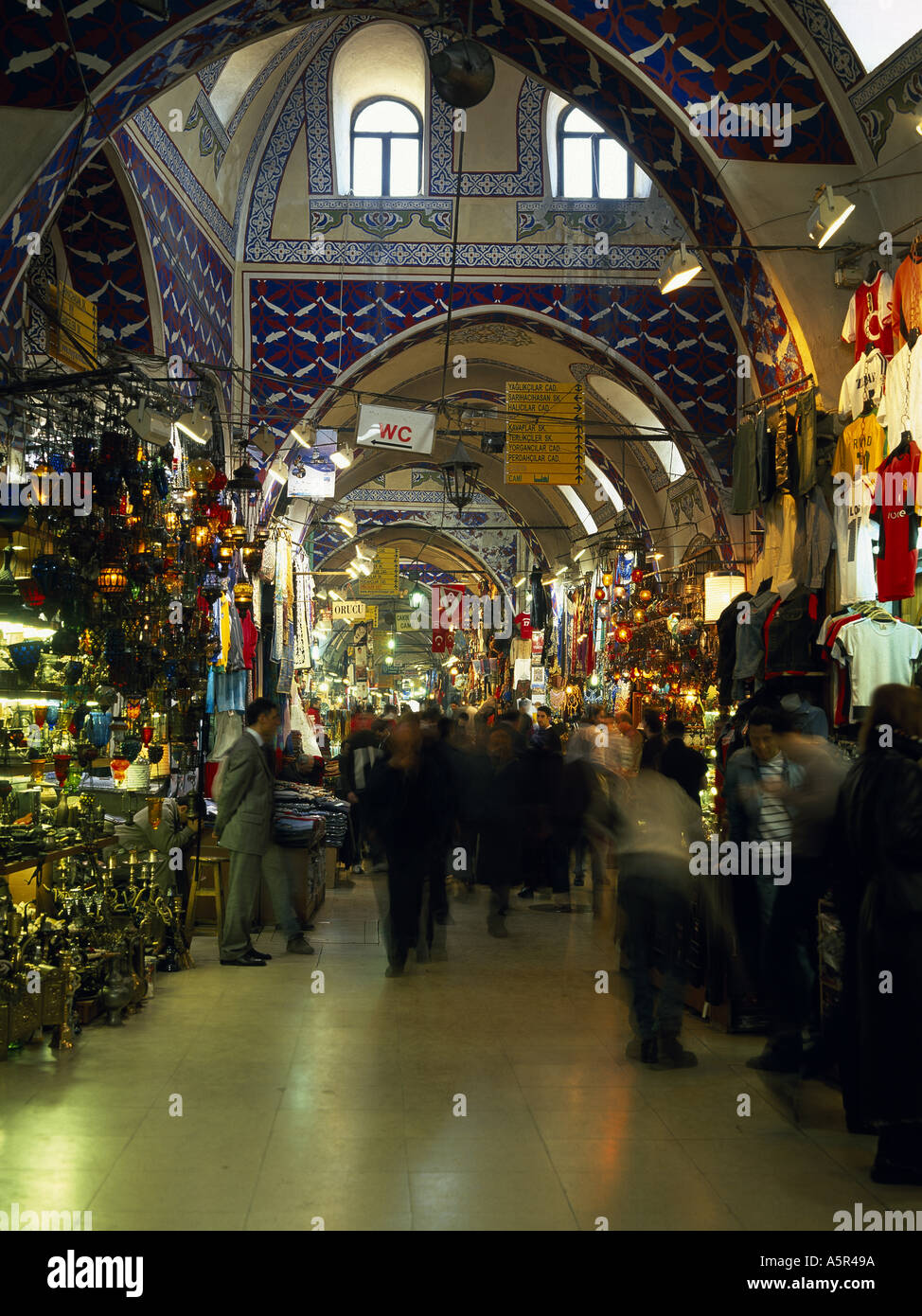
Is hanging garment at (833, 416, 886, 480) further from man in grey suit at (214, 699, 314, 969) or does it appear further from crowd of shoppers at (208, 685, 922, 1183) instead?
man in grey suit at (214, 699, 314, 969)

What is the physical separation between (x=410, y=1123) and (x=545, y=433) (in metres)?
7.73

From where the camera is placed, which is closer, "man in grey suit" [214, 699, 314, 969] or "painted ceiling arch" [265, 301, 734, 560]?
"man in grey suit" [214, 699, 314, 969]

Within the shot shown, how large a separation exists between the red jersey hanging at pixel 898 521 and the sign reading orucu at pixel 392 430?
Result: 17.0 feet

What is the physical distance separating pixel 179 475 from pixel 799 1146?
6.60 m

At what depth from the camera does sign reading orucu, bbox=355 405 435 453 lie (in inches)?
418

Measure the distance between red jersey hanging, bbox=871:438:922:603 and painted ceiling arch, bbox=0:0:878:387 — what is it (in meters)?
1.73

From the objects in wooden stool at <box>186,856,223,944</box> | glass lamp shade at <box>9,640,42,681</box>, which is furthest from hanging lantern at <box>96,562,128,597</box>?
wooden stool at <box>186,856,223,944</box>

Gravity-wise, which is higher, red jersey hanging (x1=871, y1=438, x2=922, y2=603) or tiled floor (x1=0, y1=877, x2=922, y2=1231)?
red jersey hanging (x1=871, y1=438, x2=922, y2=603)

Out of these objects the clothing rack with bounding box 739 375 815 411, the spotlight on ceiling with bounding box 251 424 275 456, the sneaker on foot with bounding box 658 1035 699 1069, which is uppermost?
the spotlight on ceiling with bounding box 251 424 275 456

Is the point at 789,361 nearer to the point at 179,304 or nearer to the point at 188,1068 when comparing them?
the point at 179,304

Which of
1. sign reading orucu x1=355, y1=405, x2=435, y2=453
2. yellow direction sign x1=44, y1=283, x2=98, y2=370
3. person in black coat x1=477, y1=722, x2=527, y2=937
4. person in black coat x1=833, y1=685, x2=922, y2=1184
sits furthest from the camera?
sign reading orucu x1=355, y1=405, x2=435, y2=453

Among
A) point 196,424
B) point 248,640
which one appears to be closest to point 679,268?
point 196,424
